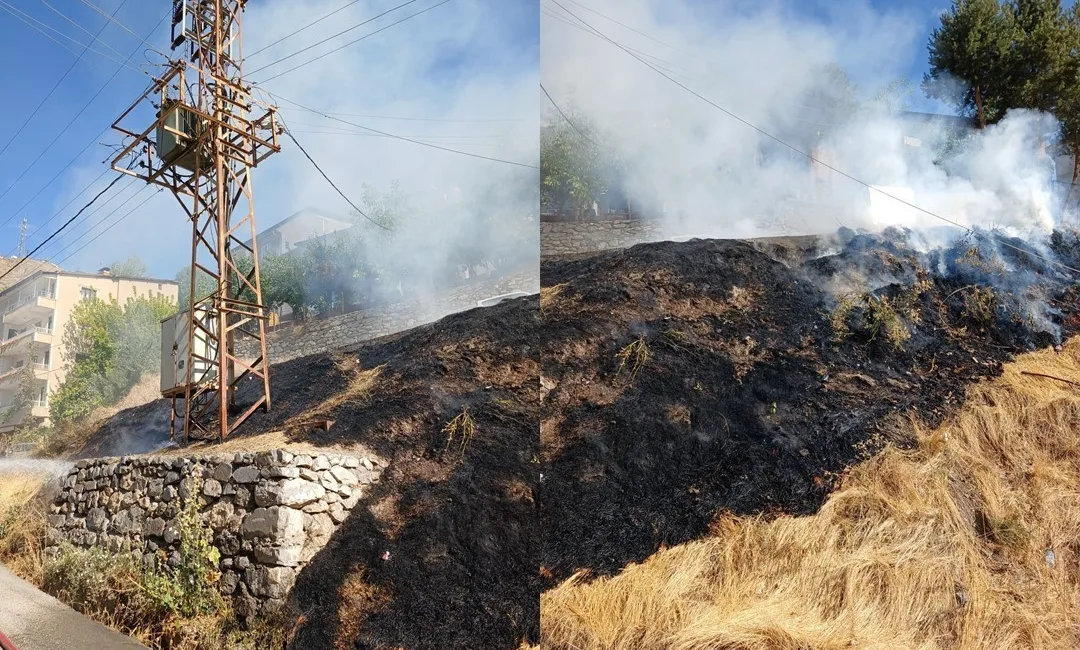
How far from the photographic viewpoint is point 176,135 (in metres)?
3.65

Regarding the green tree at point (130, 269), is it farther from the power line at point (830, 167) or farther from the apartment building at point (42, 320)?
the power line at point (830, 167)

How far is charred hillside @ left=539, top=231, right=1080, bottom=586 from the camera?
8.98 feet

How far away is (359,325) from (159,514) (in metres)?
1.57

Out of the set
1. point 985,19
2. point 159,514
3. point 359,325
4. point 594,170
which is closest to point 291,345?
point 359,325

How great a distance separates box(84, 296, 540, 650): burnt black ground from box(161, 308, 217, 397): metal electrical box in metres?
0.35

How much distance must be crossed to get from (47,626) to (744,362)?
121 inches

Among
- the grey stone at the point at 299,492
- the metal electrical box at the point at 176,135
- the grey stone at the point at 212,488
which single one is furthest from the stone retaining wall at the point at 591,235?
the metal electrical box at the point at 176,135

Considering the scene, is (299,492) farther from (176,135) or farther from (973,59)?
(973,59)

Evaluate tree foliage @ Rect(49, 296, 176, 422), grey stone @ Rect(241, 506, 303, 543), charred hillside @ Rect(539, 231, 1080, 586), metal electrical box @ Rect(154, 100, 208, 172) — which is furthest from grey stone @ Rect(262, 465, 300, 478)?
metal electrical box @ Rect(154, 100, 208, 172)

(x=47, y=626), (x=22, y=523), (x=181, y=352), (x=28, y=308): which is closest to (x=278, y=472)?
(x=47, y=626)

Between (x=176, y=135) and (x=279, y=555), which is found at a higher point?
(x=176, y=135)

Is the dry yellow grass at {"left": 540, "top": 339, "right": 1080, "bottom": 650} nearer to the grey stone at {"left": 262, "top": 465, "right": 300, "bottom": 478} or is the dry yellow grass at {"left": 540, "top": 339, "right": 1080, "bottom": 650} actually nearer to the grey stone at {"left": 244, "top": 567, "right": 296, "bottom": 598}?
the grey stone at {"left": 244, "top": 567, "right": 296, "bottom": 598}

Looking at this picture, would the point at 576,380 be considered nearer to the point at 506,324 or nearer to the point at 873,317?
the point at 506,324

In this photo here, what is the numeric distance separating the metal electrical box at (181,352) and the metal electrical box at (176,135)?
2.62ft
